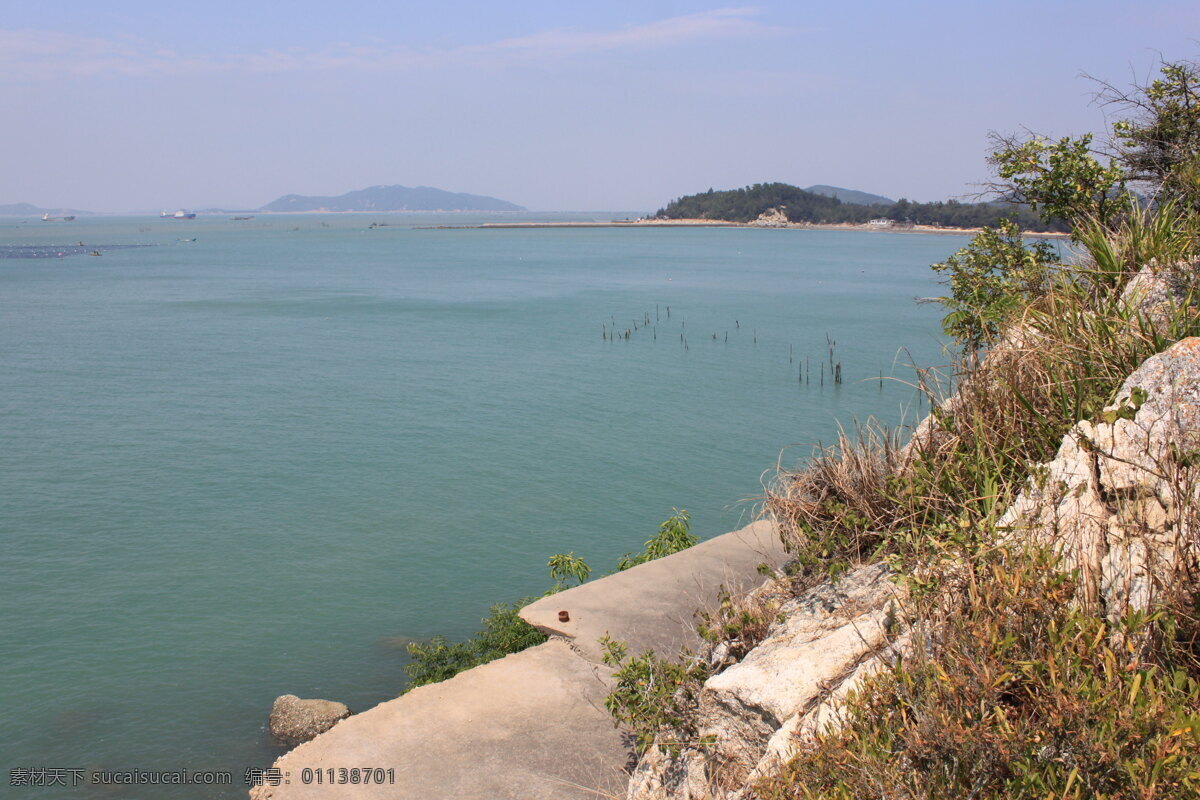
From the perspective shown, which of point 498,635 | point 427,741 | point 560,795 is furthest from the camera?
point 498,635

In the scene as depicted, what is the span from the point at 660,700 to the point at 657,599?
10.6 ft

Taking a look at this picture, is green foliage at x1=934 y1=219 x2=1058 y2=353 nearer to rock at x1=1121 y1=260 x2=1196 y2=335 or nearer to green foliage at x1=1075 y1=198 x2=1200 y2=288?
green foliage at x1=1075 y1=198 x2=1200 y2=288

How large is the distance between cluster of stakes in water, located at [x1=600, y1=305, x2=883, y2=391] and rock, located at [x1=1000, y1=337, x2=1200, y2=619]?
2937 centimetres

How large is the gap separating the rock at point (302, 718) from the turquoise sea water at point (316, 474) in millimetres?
358

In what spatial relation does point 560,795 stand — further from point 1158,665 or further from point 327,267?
point 327,267

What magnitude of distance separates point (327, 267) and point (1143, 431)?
97765 mm

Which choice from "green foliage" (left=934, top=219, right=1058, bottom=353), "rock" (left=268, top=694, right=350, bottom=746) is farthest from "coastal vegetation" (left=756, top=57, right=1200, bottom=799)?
"rock" (left=268, top=694, right=350, bottom=746)

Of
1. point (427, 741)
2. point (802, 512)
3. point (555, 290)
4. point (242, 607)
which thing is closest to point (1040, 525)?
point (802, 512)

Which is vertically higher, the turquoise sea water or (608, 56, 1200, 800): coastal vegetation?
(608, 56, 1200, 800): coastal vegetation

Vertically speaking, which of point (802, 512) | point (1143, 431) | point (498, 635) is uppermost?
point (1143, 431)

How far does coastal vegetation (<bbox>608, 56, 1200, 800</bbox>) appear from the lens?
3.96 metres

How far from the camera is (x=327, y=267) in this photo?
9625 cm

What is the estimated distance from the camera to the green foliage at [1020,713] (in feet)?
12.5

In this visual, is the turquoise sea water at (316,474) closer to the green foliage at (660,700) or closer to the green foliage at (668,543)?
the green foliage at (668,543)
